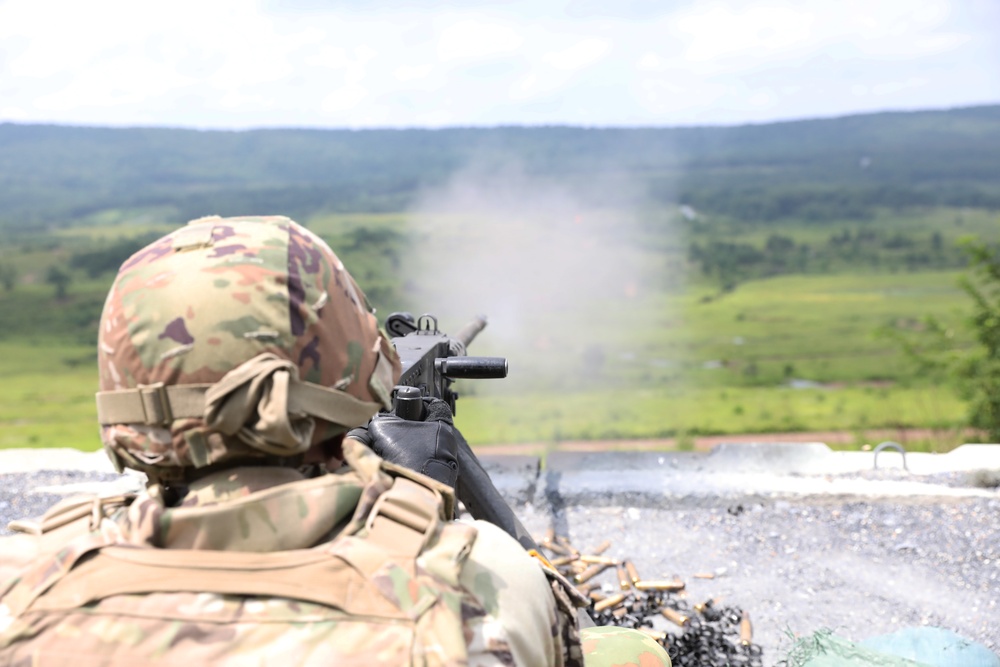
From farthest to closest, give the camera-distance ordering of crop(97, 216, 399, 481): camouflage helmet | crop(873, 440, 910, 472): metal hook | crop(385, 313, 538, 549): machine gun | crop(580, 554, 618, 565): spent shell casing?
crop(873, 440, 910, 472): metal hook → crop(580, 554, 618, 565): spent shell casing → crop(385, 313, 538, 549): machine gun → crop(97, 216, 399, 481): camouflage helmet

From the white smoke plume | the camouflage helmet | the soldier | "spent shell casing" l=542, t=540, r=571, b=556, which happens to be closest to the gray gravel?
"spent shell casing" l=542, t=540, r=571, b=556

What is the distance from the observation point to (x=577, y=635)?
200cm

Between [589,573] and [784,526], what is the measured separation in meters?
1.77

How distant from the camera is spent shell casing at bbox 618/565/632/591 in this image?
222 inches

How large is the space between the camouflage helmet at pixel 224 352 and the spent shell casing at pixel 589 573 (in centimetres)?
417

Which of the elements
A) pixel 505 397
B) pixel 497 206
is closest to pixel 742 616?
pixel 505 397

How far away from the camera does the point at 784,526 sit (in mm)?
6723

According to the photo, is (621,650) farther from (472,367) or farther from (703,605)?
(703,605)

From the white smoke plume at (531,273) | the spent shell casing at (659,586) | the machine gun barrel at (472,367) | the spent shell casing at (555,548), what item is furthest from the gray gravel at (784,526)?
the white smoke plume at (531,273)

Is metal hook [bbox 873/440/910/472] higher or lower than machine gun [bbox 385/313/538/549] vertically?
lower

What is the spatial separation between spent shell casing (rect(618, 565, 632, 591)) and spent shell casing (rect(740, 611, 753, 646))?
729mm

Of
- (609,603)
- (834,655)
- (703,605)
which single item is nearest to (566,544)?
(609,603)

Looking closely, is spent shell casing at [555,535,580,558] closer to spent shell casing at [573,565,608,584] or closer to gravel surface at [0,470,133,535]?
spent shell casing at [573,565,608,584]

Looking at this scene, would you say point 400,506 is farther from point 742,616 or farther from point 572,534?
point 572,534
